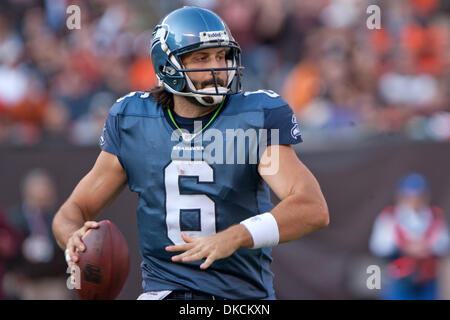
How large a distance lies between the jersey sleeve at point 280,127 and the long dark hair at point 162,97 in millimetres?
515

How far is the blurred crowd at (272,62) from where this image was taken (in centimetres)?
694

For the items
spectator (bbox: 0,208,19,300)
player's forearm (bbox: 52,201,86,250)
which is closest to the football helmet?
player's forearm (bbox: 52,201,86,250)

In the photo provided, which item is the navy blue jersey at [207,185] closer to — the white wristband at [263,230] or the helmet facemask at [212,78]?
the helmet facemask at [212,78]

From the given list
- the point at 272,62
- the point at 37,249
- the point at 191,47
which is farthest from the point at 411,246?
the point at 191,47

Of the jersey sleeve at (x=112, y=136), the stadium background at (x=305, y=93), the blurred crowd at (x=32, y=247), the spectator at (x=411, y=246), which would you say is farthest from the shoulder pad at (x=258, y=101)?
the blurred crowd at (x=32, y=247)

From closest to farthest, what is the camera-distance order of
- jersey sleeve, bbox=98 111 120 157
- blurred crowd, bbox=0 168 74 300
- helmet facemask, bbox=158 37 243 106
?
helmet facemask, bbox=158 37 243 106 < jersey sleeve, bbox=98 111 120 157 < blurred crowd, bbox=0 168 74 300

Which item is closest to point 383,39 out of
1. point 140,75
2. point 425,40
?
point 425,40

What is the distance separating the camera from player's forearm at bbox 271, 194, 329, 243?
9.84ft

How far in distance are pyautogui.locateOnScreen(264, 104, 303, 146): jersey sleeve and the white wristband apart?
40cm

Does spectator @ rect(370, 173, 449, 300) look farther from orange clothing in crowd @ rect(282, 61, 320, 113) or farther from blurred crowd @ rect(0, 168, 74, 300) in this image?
blurred crowd @ rect(0, 168, 74, 300)

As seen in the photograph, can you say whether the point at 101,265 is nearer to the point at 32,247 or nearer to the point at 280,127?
the point at 280,127

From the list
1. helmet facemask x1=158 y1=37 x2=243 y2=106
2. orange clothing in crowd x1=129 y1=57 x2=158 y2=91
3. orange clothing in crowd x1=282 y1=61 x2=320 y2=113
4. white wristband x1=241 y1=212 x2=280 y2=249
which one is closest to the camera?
white wristband x1=241 y1=212 x2=280 y2=249

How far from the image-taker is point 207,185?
325 cm

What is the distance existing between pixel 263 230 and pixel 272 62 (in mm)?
5266
